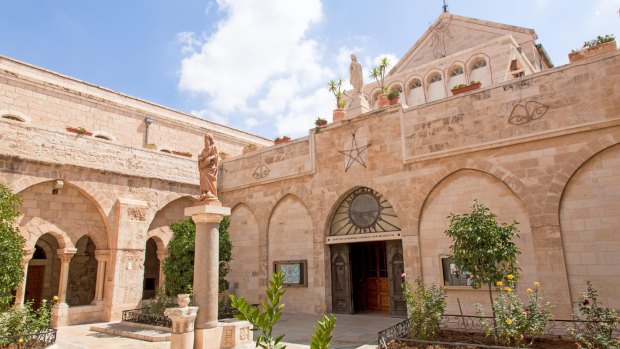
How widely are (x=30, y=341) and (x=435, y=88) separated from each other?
785 inches

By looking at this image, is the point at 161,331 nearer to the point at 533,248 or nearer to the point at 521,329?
the point at 521,329

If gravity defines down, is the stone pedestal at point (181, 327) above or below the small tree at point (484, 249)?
below

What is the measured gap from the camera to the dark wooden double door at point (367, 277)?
41.7 feet

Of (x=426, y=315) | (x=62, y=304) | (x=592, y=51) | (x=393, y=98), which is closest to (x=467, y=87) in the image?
(x=393, y=98)

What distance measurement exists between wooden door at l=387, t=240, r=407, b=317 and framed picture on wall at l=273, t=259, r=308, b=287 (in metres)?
2.93

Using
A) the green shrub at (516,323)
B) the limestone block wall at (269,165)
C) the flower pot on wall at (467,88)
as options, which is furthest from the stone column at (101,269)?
the flower pot on wall at (467,88)

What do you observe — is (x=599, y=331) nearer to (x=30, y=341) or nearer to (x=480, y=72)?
(x=30, y=341)

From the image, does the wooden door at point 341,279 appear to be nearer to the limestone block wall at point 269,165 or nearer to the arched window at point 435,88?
the limestone block wall at point 269,165

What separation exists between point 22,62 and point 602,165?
19.6 m

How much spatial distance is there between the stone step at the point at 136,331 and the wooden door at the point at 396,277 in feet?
21.4

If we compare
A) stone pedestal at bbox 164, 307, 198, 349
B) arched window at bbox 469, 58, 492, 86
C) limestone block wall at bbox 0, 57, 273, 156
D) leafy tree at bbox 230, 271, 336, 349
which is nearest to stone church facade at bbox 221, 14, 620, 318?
limestone block wall at bbox 0, 57, 273, 156

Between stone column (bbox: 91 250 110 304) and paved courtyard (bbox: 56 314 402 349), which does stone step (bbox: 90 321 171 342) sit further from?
stone column (bbox: 91 250 110 304)

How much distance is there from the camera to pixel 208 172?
8891 mm

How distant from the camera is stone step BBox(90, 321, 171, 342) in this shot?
33.1 ft
